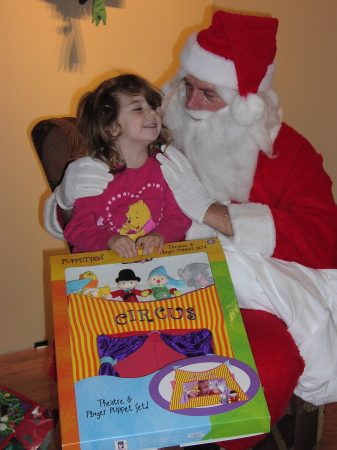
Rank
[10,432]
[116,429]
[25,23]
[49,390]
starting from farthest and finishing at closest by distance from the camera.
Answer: [49,390], [25,23], [10,432], [116,429]

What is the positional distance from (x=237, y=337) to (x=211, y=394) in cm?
13

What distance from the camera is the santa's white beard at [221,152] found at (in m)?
1.35

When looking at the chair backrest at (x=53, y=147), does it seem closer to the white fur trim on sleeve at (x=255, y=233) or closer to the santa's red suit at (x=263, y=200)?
the santa's red suit at (x=263, y=200)

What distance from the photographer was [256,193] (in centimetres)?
138

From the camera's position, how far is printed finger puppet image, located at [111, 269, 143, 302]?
1040 mm

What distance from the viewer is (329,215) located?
1315 mm

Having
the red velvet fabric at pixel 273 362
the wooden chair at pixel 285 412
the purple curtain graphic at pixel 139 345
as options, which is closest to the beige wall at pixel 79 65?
the wooden chair at pixel 285 412

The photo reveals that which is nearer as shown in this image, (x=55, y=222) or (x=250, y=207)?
(x=250, y=207)

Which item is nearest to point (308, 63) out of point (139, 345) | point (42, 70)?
point (42, 70)

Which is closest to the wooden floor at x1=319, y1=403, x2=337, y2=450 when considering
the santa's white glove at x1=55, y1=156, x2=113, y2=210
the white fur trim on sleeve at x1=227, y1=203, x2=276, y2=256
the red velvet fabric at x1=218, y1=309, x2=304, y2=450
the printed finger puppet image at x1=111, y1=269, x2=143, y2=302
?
the red velvet fabric at x1=218, y1=309, x2=304, y2=450

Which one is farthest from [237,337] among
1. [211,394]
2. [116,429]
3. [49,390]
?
[49,390]

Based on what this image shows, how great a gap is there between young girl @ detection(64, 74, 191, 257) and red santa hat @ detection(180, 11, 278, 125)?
18 centimetres

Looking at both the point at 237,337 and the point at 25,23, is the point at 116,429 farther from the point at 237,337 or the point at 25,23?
the point at 25,23

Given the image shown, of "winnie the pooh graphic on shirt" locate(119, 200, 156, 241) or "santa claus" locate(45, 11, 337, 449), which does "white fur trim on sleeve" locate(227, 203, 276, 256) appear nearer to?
"santa claus" locate(45, 11, 337, 449)
